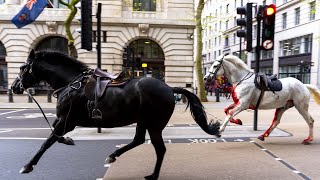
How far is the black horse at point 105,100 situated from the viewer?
4457 mm

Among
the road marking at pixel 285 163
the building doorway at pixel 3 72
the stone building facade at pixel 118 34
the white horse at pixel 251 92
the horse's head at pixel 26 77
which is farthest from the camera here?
the building doorway at pixel 3 72

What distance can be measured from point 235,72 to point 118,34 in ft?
66.8

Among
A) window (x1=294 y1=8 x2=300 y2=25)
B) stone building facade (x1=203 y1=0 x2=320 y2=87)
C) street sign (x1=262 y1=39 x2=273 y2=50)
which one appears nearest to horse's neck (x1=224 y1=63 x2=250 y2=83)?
street sign (x1=262 y1=39 x2=273 y2=50)

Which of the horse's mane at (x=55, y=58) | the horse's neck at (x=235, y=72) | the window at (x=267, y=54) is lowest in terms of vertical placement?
the horse's neck at (x=235, y=72)

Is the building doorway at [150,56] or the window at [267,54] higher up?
the window at [267,54]

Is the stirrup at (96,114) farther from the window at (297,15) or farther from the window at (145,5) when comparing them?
the window at (297,15)

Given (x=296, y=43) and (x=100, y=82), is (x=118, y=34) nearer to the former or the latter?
(x=100, y=82)

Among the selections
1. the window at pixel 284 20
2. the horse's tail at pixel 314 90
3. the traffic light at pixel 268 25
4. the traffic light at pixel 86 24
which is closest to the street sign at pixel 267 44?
the traffic light at pixel 268 25

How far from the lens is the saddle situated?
14.6 ft

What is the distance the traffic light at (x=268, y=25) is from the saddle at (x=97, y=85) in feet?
17.3

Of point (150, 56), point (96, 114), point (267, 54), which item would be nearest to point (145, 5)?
point (150, 56)

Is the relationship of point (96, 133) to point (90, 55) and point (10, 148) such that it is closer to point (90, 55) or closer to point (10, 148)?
point (10, 148)

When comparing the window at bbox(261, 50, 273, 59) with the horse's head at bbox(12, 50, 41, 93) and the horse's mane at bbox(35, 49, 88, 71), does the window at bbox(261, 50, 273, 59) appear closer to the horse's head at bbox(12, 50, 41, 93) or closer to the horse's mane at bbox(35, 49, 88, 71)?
the horse's mane at bbox(35, 49, 88, 71)

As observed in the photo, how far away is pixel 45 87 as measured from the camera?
27000mm
